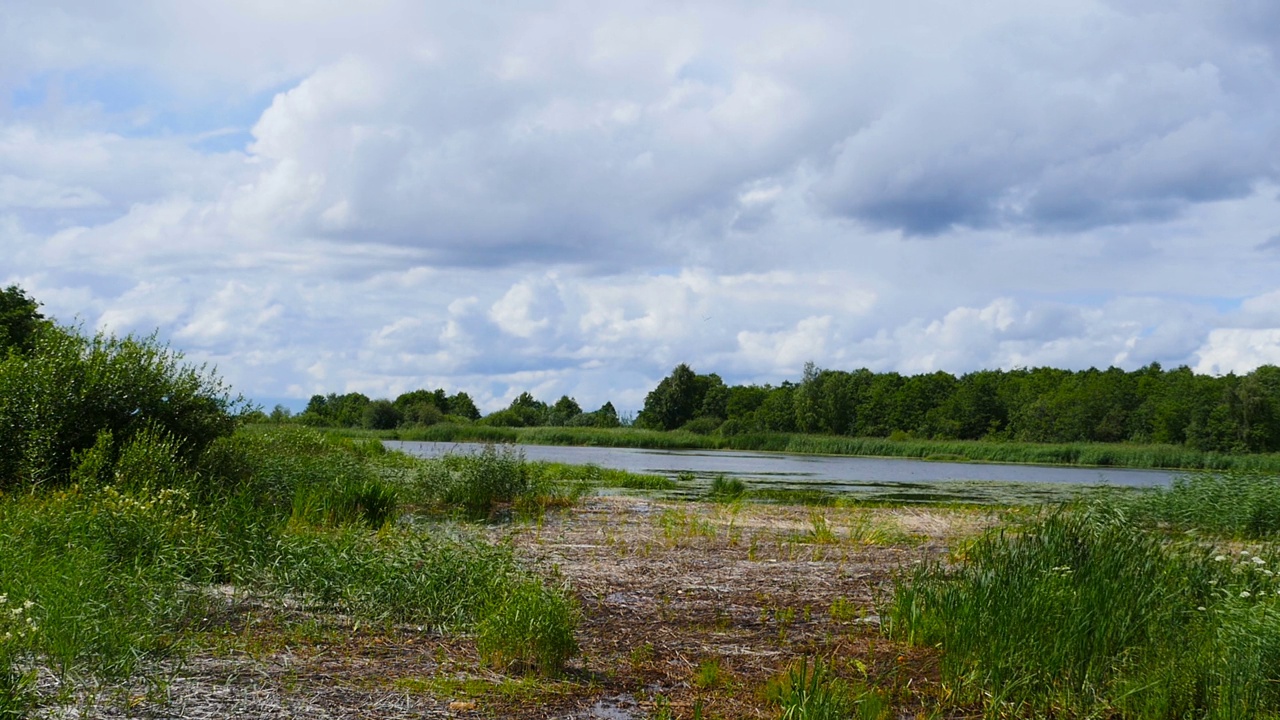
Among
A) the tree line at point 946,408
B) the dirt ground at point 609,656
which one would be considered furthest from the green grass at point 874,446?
the dirt ground at point 609,656

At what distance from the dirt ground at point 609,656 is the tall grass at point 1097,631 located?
1.44 feet

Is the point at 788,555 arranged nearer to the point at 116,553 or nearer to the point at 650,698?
the point at 650,698

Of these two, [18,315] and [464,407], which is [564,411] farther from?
[18,315]

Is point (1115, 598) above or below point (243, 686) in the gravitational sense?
above

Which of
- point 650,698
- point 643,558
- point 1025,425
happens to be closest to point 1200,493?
point 643,558

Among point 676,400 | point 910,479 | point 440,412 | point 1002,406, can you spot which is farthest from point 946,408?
point 910,479

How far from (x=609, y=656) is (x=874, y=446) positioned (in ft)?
179

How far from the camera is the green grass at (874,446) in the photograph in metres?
48.2

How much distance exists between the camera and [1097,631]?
6.59m

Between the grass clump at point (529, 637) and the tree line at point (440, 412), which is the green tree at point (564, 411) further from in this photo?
the grass clump at point (529, 637)

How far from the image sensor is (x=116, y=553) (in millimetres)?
8367

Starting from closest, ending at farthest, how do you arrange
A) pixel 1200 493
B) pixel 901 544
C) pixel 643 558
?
pixel 643 558 → pixel 901 544 → pixel 1200 493

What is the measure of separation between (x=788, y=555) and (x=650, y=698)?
6.42m

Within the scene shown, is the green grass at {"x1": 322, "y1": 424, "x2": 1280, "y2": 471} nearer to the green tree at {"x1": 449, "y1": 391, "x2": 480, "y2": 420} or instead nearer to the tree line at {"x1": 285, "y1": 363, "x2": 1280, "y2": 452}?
the tree line at {"x1": 285, "y1": 363, "x2": 1280, "y2": 452}
